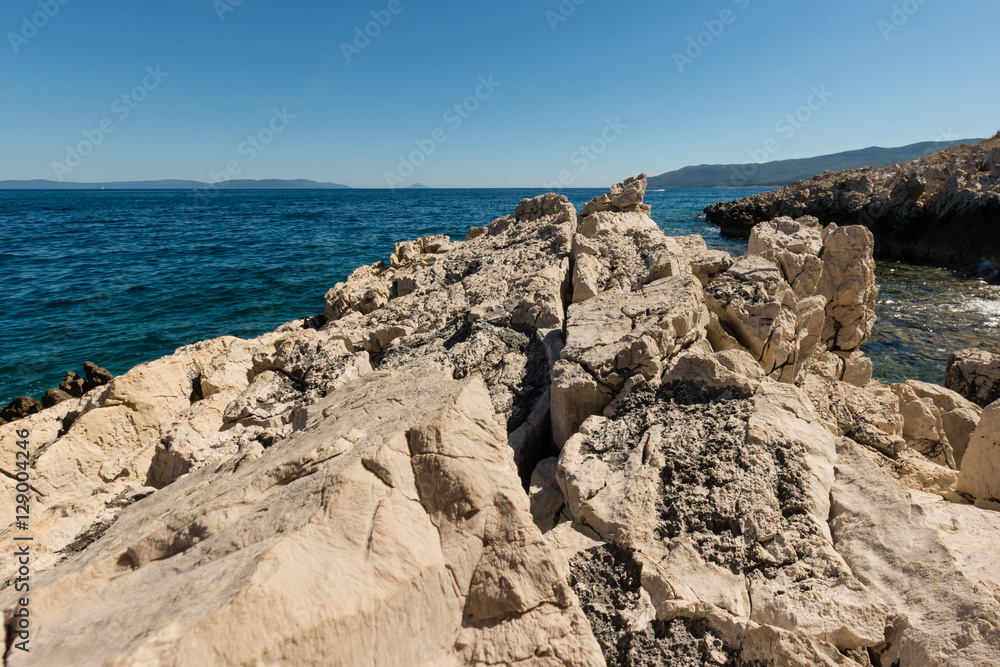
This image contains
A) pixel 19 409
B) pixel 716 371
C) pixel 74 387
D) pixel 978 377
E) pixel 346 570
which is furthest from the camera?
pixel 74 387

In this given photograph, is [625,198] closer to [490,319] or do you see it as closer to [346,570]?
[490,319]

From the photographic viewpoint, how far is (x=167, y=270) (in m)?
25.0

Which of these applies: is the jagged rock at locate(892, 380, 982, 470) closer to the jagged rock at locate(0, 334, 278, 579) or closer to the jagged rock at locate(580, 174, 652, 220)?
the jagged rock at locate(580, 174, 652, 220)

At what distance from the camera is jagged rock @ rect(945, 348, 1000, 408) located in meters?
9.44

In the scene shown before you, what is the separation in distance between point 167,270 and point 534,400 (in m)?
26.9

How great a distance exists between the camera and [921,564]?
3186mm

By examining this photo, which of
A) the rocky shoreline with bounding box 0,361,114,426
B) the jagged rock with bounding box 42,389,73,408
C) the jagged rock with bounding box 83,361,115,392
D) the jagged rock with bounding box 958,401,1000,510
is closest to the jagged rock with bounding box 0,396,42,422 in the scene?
the rocky shoreline with bounding box 0,361,114,426

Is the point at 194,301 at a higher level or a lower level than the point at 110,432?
lower

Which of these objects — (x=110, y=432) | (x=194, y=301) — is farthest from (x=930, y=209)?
(x=194, y=301)

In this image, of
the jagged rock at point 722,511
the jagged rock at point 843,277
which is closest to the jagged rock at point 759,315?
the jagged rock at point 722,511

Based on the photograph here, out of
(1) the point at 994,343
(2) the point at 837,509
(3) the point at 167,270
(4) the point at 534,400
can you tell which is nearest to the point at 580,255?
(4) the point at 534,400

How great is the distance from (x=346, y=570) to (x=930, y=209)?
39.1m

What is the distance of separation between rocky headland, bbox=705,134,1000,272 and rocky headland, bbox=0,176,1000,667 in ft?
93.5

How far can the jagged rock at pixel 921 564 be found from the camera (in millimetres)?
2785
